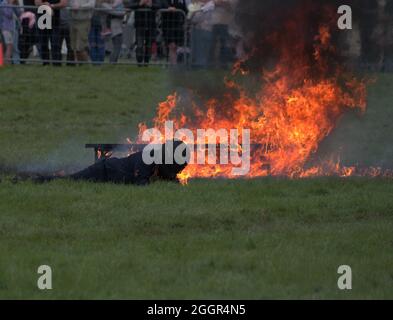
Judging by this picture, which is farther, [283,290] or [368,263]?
[368,263]

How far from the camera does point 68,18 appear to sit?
23859mm

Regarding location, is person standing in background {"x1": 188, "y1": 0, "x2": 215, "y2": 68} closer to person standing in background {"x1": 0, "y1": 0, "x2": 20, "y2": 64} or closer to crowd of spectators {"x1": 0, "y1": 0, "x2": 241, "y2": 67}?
crowd of spectators {"x1": 0, "y1": 0, "x2": 241, "y2": 67}

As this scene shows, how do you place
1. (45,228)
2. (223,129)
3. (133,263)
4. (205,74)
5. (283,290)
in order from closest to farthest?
(283,290) < (133,263) < (45,228) < (223,129) < (205,74)

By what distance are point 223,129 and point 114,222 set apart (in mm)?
3744

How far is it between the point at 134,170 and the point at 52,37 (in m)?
11.1

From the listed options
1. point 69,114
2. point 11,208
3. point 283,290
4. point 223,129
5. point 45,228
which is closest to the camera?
point 283,290

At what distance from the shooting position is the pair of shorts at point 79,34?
2397 centimetres

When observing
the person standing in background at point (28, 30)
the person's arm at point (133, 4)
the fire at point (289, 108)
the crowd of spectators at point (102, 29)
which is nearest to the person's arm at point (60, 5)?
the crowd of spectators at point (102, 29)

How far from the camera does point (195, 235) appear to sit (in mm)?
10531

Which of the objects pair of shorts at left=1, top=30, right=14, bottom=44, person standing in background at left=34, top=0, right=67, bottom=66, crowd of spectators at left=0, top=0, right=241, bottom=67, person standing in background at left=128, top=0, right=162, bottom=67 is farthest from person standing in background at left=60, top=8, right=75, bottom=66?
person standing in background at left=128, top=0, right=162, bottom=67

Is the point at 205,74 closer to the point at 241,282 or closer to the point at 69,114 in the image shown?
the point at 69,114

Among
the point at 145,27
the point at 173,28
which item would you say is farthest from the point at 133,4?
the point at 173,28

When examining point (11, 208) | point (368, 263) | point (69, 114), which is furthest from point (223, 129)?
point (69, 114)

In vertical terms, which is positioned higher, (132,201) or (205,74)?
(205,74)
